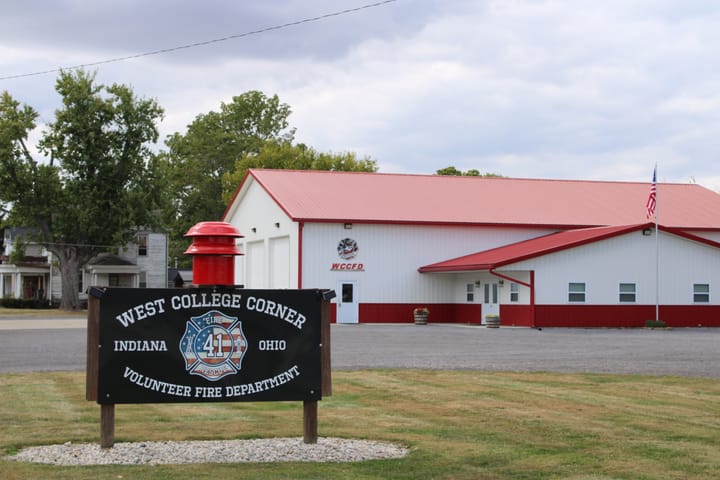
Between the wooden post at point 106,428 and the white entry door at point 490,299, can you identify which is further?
the white entry door at point 490,299

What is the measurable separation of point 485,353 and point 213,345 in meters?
15.5

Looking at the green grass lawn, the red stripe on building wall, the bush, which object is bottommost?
the green grass lawn

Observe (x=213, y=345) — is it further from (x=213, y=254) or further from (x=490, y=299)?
(x=490, y=299)

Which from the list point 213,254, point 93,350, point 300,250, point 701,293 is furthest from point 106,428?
point 701,293

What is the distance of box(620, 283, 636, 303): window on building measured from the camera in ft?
144

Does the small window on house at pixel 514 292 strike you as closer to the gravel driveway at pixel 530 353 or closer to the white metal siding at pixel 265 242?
the gravel driveway at pixel 530 353

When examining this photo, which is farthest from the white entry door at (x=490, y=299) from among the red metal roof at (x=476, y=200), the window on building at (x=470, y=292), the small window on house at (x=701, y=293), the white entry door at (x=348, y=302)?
the small window on house at (x=701, y=293)

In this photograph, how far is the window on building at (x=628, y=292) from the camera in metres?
43.8

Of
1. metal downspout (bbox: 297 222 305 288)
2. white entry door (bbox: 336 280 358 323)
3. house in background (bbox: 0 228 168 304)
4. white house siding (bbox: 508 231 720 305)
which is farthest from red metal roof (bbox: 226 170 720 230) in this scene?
house in background (bbox: 0 228 168 304)

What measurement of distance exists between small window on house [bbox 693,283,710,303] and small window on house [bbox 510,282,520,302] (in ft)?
26.1

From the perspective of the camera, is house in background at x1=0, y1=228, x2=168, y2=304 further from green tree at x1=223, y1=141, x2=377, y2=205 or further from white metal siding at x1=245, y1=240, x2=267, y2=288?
white metal siding at x1=245, y1=240, x2=267, y2=288

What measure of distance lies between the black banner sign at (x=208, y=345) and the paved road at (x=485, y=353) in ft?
32.8

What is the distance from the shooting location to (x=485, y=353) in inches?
961

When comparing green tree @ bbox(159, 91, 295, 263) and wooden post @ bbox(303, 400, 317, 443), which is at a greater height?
green tree @ bbox(159, 91, 295, 263)
